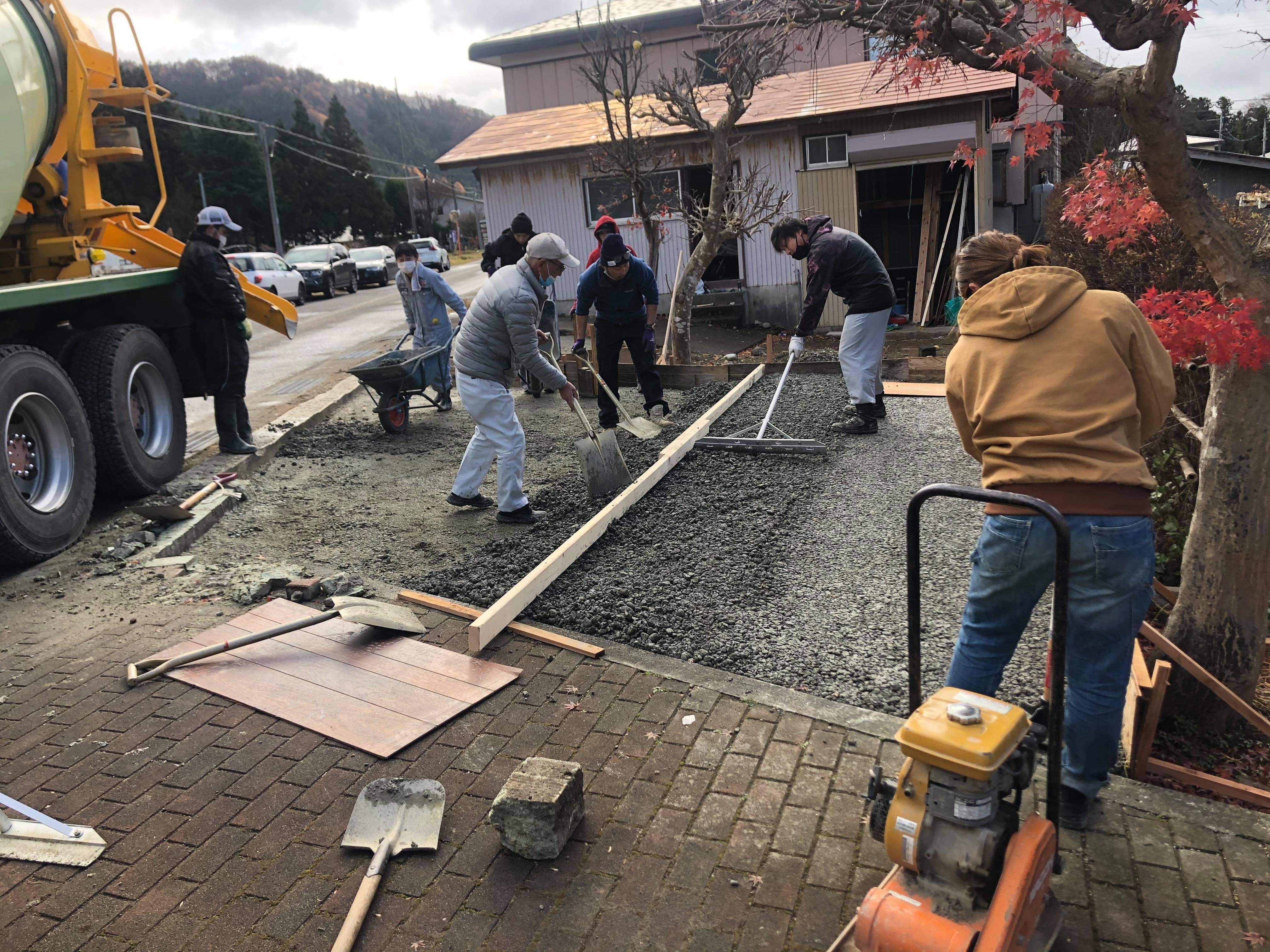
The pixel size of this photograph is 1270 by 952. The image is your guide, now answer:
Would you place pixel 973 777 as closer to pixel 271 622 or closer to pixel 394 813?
pixel 394 813

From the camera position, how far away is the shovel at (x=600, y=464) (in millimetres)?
6184

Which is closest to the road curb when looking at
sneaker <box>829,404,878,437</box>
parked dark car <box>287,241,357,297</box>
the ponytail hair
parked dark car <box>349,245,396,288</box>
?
sneaker <box>829,404,878,437</box>

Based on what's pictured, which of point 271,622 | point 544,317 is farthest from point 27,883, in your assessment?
point 544,317

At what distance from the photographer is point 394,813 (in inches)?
118

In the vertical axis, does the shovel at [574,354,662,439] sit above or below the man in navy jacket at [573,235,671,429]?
below

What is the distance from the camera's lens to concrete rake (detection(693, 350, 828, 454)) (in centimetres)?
693

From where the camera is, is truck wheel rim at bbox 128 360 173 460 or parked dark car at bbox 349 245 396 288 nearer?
truck wheel rim at bbox 128 360 173 460

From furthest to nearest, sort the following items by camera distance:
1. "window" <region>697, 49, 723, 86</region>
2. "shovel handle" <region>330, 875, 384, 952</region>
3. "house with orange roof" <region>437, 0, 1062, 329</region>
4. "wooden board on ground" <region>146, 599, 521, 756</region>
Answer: "window" <region>697, 49, 723, 86</region>, "house with orange roof" <region>437, 0, 1062, 329</region>, "wooden board on ground" <region>146, 599, 521, 756</region>, "shovel handle" <region>330, 875, 384, 952</region>

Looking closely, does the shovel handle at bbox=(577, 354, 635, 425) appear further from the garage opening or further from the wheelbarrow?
the garage opening

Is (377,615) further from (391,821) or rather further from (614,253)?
(614,253)

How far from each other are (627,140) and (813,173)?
4.69 m

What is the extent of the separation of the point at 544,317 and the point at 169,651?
6.20m

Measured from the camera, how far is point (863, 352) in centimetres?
732

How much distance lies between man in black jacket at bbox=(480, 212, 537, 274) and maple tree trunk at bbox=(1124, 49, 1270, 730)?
658cm
